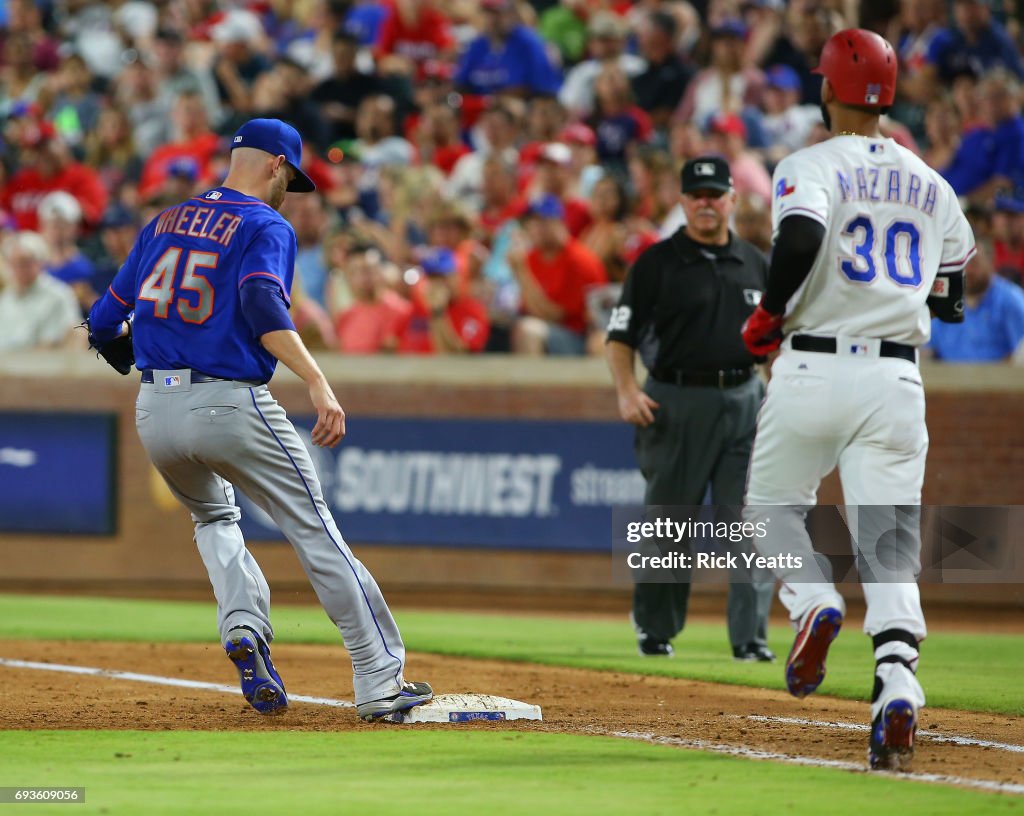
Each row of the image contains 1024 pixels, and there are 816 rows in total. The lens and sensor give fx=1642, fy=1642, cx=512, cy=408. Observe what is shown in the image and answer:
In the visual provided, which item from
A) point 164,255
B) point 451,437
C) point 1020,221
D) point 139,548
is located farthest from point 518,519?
point 164,255

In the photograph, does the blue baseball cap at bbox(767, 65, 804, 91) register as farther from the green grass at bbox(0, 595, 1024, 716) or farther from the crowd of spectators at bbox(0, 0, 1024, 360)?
the green grass at bbox(0, 595, 1024, 716)

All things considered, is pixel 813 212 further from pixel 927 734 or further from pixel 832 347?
pixel 927 734

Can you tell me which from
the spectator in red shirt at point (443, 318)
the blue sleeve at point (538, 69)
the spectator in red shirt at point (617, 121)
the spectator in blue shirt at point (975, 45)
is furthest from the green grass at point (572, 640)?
the blue sleeve at point (538, 69)

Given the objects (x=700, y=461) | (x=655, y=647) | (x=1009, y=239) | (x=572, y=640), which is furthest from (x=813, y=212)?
(x=1009, y=239)

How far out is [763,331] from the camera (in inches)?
223

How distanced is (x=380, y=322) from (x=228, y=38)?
21.0 ft

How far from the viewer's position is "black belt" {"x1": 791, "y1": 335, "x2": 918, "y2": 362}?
5.50m

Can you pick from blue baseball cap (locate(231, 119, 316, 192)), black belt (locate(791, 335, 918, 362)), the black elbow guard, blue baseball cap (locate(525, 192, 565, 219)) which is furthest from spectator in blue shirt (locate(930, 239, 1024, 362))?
blue baseball cap (locate(231, 119, 316, 192))

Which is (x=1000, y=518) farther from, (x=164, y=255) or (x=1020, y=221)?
(x=164, y=255)

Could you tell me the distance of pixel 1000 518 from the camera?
12.1m

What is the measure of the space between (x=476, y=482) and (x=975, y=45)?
240 inches

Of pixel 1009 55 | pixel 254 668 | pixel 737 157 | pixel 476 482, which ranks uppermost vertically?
pixel 1009 55

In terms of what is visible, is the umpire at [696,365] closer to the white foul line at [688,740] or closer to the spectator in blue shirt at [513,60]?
the white foul line at [688,740]

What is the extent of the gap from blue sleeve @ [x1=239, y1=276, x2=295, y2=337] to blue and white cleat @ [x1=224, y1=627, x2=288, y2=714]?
1.16m
